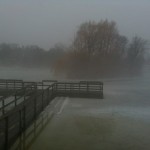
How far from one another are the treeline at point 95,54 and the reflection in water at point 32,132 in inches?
1213

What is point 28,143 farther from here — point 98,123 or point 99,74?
point 99,74

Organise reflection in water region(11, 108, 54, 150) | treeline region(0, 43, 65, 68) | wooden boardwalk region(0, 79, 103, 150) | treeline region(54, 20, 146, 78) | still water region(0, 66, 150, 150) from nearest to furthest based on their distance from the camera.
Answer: wooden boardwalk region(0, 79, 103, 150) < reflection in water region(11, 108, 54, 150) < still water region(0, 66, 150, 150) < treeline region(54, 20, 146, 78) < treeline region(0, 43, 65, 68)

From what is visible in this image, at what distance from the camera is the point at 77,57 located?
4669 centimetres

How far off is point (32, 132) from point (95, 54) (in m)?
41.5

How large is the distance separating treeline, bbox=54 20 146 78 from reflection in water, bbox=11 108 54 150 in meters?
30.8

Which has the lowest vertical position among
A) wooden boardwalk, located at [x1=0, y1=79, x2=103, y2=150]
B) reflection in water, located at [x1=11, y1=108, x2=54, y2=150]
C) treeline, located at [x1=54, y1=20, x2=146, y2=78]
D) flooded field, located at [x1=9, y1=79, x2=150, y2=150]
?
flooded field, located at [x1=9, y1=79, x2=150, y2=150]

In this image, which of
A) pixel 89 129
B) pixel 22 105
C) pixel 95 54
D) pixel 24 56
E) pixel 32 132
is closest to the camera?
pixel 22 105

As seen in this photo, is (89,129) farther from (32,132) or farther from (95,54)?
(95,54)

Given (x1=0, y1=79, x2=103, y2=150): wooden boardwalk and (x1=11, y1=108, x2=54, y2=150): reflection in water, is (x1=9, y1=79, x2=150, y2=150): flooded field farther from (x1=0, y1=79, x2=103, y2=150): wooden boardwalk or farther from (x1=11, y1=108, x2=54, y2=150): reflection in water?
(x1=0, y1=79, x2=103, y2=150): wooden boardwalk

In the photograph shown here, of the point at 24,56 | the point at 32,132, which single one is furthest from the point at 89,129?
the point at 24,56

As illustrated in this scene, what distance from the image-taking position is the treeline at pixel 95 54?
45469 millimetres

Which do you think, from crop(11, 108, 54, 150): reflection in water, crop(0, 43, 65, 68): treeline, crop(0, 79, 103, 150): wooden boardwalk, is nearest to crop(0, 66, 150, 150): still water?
crop(11, 108, 54, 150): reflection in water

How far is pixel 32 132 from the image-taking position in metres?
9.62

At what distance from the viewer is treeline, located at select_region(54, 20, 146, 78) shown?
45.5m
